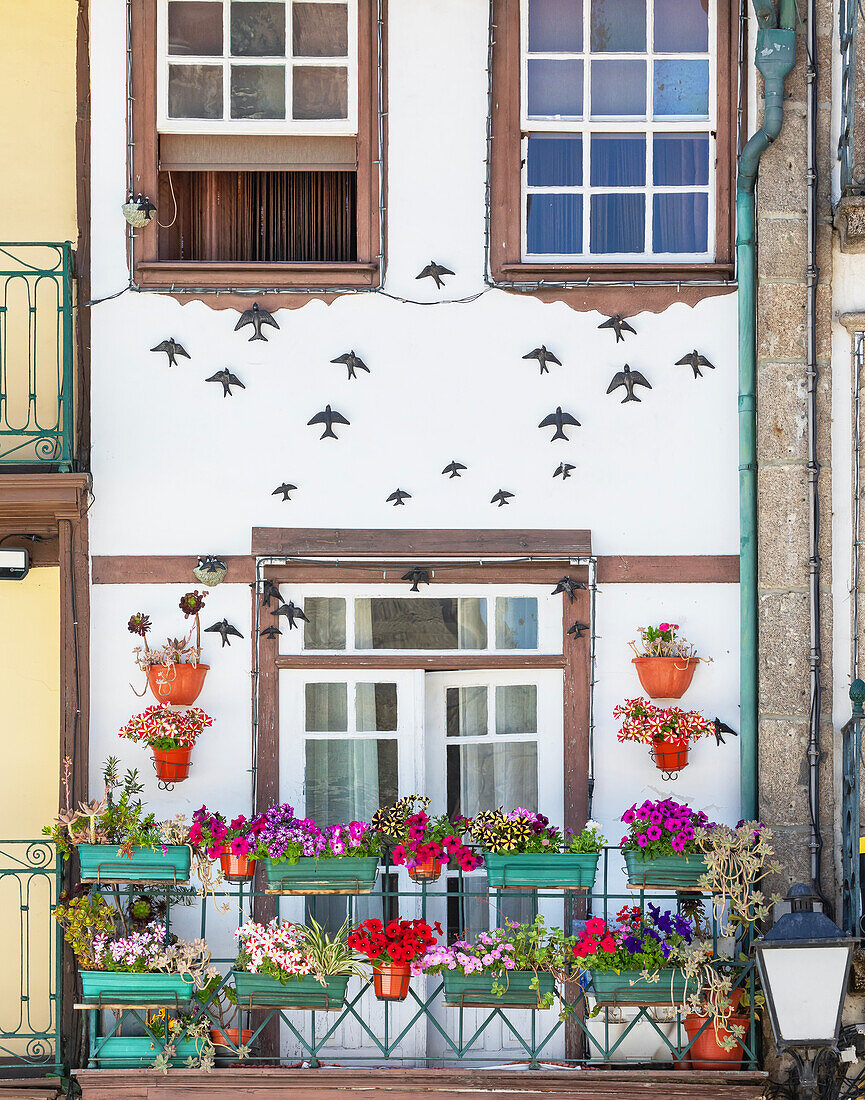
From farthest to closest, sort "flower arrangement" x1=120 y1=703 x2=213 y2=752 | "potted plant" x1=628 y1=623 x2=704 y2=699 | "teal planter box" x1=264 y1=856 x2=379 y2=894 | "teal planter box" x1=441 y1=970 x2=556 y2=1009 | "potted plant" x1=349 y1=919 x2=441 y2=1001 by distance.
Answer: "potted plant" x1=628 y1=623 x2=704 y2=699 < "flower arrangement" x1=120 y1=703 x2=213 y2=752 < "teal planter box" x1=264 y1=856 x2=379 y2=894 < "teal planter box" x1=441 y1=970 x2=556 y2=1009 < "potted plant" x1=349 y1=919 x2=441 y2=1001

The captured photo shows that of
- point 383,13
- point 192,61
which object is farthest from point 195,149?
point 383,13

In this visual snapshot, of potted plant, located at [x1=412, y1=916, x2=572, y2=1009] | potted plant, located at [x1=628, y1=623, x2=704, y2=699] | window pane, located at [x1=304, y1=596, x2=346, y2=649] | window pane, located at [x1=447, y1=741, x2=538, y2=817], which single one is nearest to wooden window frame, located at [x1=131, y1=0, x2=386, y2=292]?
window pane, located at [x1=304, y1=596, x2=346, y2=649]

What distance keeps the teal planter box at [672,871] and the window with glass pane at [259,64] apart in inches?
163

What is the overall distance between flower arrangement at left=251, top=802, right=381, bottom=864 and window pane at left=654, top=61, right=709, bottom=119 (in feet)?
13.5

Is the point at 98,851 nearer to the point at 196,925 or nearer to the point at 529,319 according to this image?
the point at 196,925

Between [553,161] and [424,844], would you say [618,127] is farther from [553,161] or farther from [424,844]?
[424,844]

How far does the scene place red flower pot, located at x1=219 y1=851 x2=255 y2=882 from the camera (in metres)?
7.42

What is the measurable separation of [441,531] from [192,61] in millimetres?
2854

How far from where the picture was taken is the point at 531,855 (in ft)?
24.2

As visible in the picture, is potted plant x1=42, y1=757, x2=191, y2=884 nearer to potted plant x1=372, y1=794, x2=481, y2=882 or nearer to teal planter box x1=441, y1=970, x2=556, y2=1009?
potted plant x1=372, y1=794, x2=481, y2=882

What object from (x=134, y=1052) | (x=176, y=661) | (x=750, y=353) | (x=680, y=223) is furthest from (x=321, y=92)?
(x=134, y=1052)

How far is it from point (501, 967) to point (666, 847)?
3.16 feet

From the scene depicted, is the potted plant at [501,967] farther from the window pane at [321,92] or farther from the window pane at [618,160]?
the window pane at [321,92]

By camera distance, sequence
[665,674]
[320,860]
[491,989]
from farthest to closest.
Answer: [665,674] → [320,860] → [491,989]
